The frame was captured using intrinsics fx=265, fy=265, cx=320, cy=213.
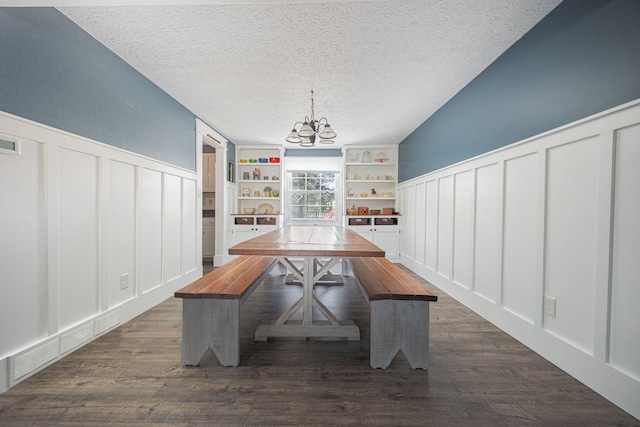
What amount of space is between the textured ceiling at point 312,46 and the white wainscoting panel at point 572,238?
3.51 ft

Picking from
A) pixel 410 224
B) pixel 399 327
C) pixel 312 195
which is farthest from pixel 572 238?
pixel 312 195

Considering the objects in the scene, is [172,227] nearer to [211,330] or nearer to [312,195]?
[211,330]

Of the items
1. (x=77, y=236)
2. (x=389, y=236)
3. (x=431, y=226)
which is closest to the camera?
(x=77, y=236)

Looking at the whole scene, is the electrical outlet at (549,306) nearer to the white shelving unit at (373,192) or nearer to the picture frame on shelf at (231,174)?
the white shelving unit at (373,192)

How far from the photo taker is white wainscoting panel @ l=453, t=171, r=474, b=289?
2863 millimetres

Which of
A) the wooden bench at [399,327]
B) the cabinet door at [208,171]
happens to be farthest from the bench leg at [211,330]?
the cabinet door at [208,171]

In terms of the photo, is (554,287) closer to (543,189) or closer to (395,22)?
(543,189)

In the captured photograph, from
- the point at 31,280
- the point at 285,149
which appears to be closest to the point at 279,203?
the point at 285,149

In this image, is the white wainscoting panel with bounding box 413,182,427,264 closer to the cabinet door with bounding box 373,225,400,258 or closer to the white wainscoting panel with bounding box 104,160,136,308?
the cabinet door with bounding box 373,225,400,258

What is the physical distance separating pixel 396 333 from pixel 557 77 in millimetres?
2065

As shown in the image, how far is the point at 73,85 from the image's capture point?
1.96m

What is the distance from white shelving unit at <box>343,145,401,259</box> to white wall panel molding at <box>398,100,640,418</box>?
258 centimetres

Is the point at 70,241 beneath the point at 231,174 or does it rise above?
beneath

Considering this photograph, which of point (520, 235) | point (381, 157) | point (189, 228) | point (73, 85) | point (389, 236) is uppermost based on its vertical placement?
point (381, 157)
